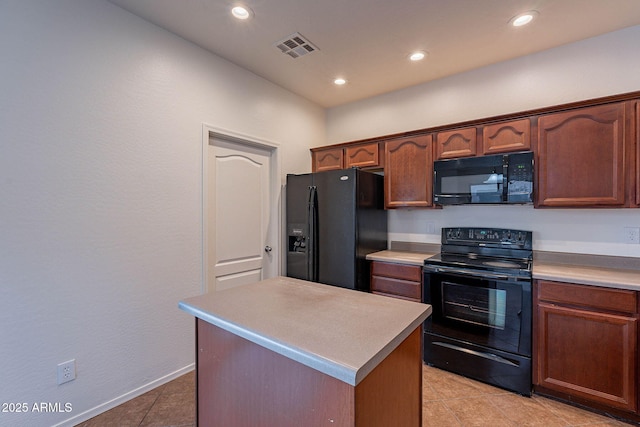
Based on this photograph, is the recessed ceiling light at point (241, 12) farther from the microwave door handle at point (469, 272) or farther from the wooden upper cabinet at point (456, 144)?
the microwave door handle at point (469, 272)

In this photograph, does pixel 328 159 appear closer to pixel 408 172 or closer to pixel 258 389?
pixel 408 172

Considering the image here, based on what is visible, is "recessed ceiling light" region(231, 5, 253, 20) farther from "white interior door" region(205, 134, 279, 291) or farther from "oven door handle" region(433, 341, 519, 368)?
"oven door handle" region(433, 341, 519, 368)

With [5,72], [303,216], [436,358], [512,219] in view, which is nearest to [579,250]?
[512,219]

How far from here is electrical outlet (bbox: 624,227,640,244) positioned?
2.16 m

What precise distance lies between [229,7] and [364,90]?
1795 millimetres

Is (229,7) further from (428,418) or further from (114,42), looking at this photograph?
(428,418)

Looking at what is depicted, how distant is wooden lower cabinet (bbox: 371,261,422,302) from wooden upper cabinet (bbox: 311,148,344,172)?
4.26 ft

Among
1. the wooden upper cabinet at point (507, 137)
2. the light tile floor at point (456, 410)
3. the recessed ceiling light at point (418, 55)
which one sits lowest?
the light tile floor at point (456, 410)

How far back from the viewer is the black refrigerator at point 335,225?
2.80 m

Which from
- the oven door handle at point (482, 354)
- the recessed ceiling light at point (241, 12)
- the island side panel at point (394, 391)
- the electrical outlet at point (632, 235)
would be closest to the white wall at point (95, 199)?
the recessed ceiling light at point (241, 12)

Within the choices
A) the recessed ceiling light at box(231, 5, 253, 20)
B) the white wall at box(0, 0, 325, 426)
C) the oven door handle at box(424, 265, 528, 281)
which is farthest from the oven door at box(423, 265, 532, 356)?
the recessed ceiling light at box(231, 5, 253, 20)

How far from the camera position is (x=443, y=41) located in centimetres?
237

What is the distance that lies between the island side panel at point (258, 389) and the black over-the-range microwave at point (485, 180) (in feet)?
7.28

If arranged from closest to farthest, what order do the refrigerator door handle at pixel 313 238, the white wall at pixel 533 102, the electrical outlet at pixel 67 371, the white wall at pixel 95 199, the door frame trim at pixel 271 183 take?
the white wall at pixel 95 199, the electrical outlet at pixel 67 371, the white wall at pixel 533 102, the door frame trim at pixel 271 183, the refrigerator door handle at pixel 313 238
